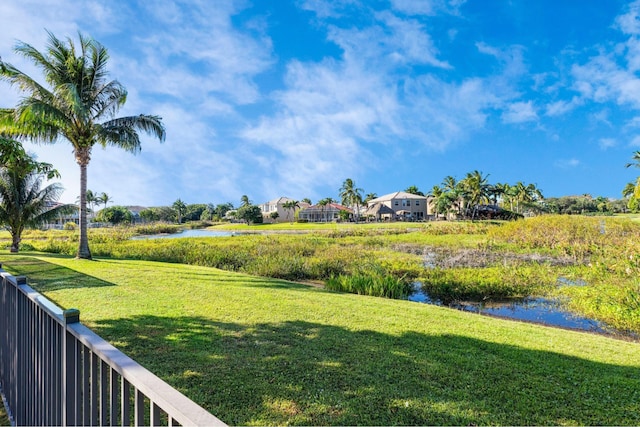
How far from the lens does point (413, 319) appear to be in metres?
6.33

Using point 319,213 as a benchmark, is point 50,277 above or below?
below

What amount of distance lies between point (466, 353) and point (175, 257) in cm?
1446

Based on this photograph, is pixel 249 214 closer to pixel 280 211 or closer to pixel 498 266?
pixel 280 211

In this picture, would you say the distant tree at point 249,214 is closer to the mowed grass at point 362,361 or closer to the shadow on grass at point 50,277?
the shadow on grass at point 50,277

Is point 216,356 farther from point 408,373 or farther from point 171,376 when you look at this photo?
point 408,373

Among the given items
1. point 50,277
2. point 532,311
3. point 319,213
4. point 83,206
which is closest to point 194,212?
point 319,213

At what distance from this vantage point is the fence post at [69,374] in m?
2.02

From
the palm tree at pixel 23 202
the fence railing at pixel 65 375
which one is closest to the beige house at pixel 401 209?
the palm tree at pixel 23 202

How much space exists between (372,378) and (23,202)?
2265cm

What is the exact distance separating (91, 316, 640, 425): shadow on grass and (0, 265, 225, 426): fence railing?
1.29 metres

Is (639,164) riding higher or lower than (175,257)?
higher

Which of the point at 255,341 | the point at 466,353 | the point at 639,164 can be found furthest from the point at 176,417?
the point at 639,164

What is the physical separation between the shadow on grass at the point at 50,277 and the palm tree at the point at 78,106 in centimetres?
287

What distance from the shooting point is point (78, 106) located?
1251 centimetres
